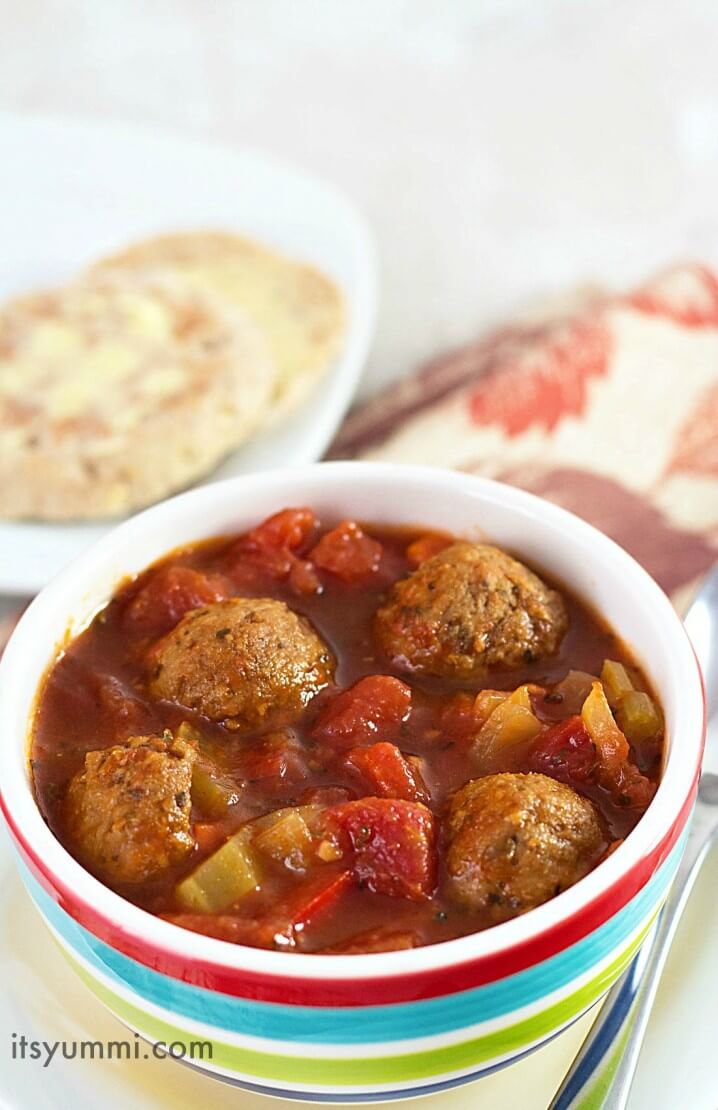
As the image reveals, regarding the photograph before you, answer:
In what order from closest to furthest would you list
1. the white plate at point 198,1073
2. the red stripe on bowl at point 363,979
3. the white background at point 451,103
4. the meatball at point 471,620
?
the red stripe on bowl at point 363,979 < the white plate at point 198,1073 < the meatball at point 471,620 < the white background at point 451,103

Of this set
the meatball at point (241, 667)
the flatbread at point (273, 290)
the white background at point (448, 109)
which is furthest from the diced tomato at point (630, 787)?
the white background at point (448, 109)

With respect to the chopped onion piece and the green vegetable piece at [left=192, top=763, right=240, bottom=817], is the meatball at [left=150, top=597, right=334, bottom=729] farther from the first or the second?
the chopped onion piece

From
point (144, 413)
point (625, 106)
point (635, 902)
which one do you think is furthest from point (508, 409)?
point (625, 106)

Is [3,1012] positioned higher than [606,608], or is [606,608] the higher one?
[606,608]

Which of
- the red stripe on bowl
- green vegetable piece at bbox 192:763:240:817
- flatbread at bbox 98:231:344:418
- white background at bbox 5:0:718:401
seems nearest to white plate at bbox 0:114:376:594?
flatbread at bbox 98:231:344:418

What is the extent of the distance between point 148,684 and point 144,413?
173cm

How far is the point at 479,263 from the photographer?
5.74 m

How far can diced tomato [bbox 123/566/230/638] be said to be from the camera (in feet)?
9.14

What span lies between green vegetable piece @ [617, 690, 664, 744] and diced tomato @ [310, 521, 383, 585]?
0.67 metres

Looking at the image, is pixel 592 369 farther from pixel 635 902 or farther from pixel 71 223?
pixel 635 902

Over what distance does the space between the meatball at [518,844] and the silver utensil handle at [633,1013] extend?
1.11 ft

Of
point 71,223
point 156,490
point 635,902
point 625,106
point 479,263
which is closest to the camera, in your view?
point 635,902

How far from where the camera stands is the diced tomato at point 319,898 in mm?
2156

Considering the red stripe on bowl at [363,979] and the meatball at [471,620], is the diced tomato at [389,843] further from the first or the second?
the meatball at [471,620]
